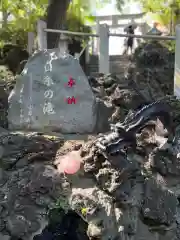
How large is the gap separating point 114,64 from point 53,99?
27.5ft

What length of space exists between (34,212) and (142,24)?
1525 cm

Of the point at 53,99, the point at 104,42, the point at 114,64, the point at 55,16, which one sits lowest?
the point at 53,99

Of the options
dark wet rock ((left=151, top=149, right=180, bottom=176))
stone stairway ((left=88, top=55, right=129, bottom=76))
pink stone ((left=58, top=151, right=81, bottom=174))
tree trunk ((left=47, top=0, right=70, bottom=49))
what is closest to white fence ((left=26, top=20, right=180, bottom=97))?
tree trunk ((left=47, top=0, right=70, bottom=49))

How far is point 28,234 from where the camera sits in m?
3.56

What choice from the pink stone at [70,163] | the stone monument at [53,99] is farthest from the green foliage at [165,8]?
the pink stone at [70,163]

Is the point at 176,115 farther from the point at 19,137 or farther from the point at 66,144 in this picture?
the point at 19,137

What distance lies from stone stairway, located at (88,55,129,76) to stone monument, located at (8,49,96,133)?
727 centimetres

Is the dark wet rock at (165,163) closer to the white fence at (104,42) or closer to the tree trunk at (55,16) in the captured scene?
the white fence at (104,42)

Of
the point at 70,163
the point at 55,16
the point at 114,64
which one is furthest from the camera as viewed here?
the point at 114,64

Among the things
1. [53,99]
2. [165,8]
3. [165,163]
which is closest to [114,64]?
[165,8]

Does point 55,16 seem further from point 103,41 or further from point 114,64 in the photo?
point 114,64

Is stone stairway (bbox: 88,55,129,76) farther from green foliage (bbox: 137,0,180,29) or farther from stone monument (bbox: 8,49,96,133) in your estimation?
stone monument (bbox: 8,49,96,133)

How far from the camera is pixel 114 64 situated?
1305 centimetres

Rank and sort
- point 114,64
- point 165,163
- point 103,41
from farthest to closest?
point 114,64, point 103,41, point 165,163
